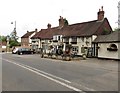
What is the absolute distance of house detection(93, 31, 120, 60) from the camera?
4037cm

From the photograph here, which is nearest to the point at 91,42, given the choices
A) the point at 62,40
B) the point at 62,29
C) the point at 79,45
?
the point at 79,45

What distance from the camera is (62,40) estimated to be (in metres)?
62.2

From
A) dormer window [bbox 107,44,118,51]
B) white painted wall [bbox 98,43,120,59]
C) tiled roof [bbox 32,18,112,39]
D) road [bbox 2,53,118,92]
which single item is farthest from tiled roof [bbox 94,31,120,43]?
road [bbox 2,53,118,92]

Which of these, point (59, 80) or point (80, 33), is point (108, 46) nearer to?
point (80, 33)

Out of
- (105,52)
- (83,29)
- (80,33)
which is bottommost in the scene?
(105,52)

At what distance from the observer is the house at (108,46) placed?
132 feet

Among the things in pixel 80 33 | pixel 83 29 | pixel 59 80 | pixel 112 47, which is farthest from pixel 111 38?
pixel 59 80

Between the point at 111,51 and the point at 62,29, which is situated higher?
the point at 62,29

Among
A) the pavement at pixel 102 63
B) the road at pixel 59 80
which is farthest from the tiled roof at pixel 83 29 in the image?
the road at pixel 59 80

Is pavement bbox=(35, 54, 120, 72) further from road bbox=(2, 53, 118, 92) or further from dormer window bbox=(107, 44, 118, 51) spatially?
road bbox=(2, 53, 118, 92)

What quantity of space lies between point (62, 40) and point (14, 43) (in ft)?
138

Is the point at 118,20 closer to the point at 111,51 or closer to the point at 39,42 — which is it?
the point at 111,51

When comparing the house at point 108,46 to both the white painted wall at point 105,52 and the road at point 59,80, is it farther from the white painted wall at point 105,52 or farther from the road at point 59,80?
the road at point 59,80

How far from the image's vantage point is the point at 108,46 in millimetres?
42344
